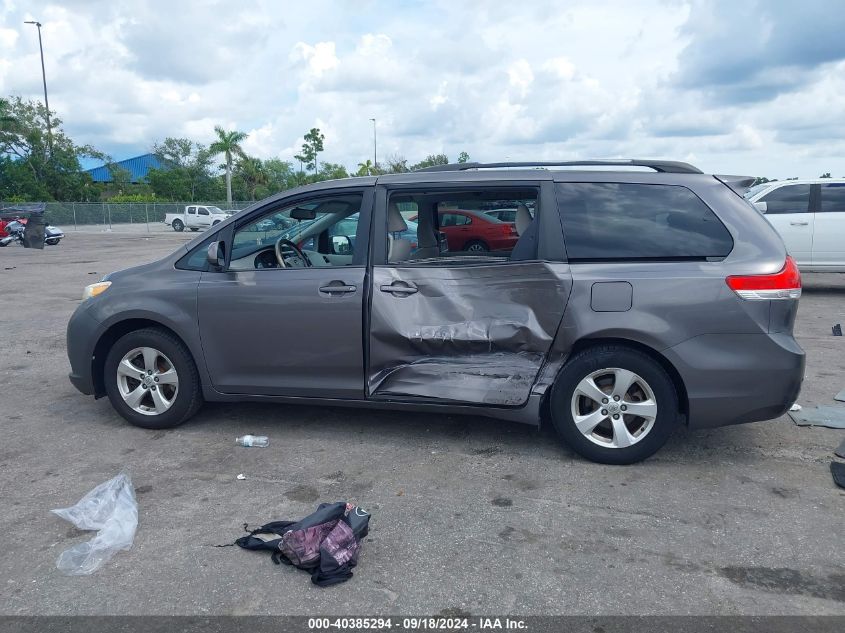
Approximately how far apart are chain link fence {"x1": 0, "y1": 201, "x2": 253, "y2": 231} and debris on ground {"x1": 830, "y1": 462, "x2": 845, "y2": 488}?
43928 mm

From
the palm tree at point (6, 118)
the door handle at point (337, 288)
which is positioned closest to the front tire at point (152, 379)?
the door handle at point (337, 288)

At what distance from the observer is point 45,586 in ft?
10.8

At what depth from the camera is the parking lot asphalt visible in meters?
3.21

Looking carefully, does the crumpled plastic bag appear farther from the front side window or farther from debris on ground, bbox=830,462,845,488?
debris on ground, bbox=830,462,845,488

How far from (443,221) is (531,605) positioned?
336 centimetres

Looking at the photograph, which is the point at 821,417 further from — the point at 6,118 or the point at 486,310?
the point at 6,118

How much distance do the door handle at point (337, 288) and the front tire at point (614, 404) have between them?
1494mm

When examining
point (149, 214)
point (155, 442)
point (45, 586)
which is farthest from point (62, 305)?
point (149, 214)

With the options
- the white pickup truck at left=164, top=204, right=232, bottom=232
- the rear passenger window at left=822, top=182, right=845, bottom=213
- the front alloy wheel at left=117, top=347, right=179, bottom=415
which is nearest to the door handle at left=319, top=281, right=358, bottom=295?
the front alloy wheel at left=117, top=347, right=179, bottom=415

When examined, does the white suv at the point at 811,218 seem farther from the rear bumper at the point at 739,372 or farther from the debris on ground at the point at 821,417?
the rear bumper at the point at 739,372

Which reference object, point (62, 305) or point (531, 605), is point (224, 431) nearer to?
point (531, 605)

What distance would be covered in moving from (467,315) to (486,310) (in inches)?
5.1

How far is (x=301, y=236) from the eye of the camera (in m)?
5.51

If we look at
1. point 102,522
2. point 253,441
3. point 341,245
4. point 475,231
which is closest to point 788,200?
point 475,231
